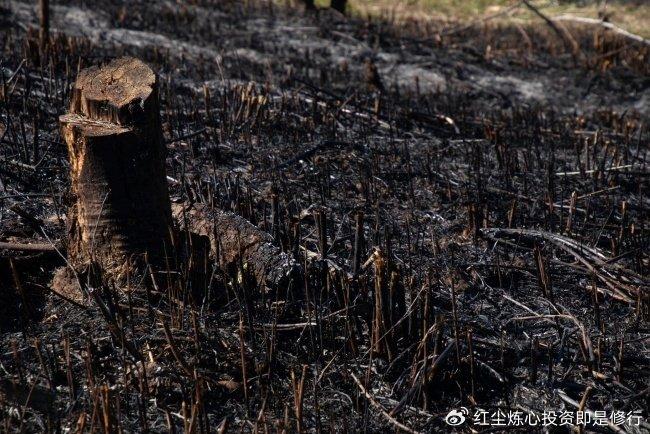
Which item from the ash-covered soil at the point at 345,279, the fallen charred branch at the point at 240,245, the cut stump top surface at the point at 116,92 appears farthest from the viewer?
the fallen charred branch at the point at 240,245

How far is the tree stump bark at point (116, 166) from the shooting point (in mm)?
2943

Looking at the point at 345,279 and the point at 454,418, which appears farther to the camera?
the point at 345,279

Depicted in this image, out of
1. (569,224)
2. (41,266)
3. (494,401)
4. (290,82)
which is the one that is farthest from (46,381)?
(290,82)

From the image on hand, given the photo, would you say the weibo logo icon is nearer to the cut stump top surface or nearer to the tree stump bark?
the tree stump bark

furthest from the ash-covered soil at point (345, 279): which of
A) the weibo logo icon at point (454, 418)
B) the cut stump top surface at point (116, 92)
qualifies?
the cut stump top surface at point (116, 92)

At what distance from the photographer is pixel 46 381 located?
8.91 feet

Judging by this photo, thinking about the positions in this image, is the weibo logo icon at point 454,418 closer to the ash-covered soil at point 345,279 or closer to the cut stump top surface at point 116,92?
the ash-covered soil at point 345,279

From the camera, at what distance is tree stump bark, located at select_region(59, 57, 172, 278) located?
2943 millimetres

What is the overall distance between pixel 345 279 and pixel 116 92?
1067 mm

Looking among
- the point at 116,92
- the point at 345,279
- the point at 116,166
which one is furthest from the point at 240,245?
the point at 116,92

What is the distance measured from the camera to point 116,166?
2969 mm

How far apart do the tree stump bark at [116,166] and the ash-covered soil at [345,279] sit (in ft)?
0.57

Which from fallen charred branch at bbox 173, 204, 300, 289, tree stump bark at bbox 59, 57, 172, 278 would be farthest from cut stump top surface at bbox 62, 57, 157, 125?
fallen charred branch at bbox 173, 204, 300, 289

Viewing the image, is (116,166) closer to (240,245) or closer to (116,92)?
(116,92)
